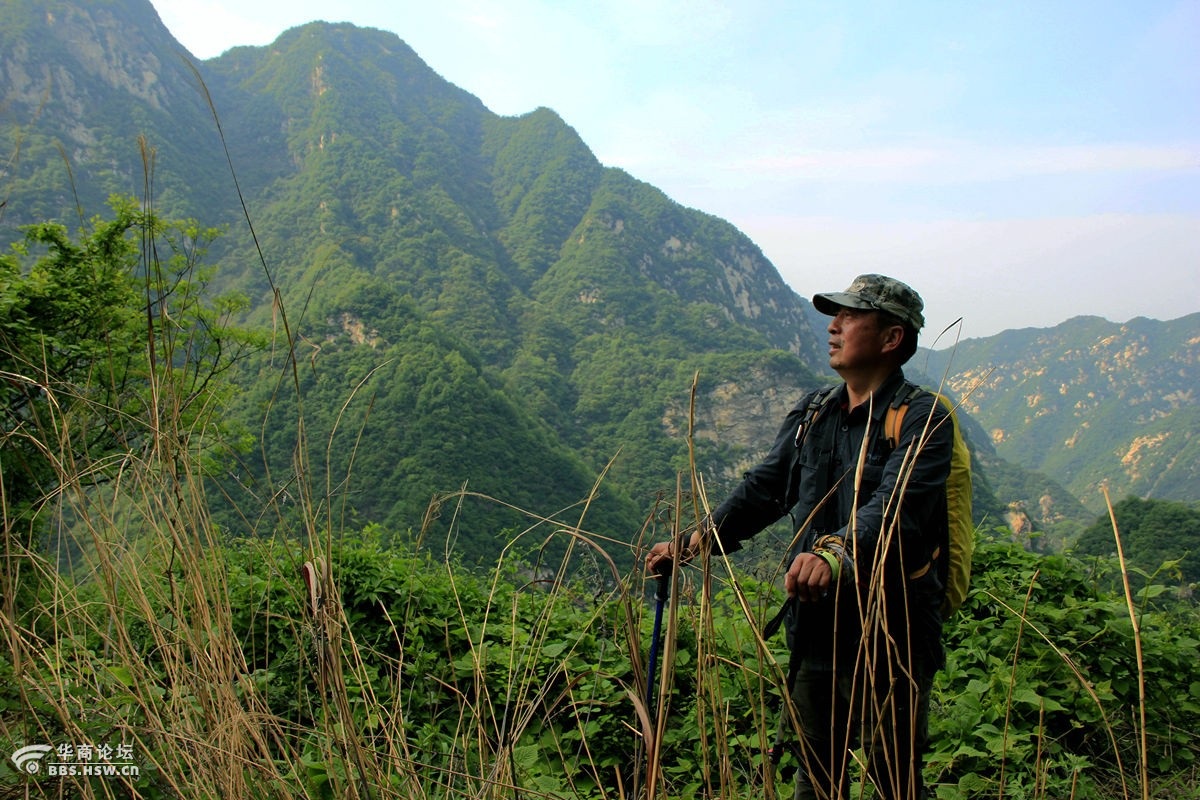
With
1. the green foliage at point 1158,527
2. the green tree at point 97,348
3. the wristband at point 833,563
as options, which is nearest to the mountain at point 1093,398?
the green foliage at point 1158,527

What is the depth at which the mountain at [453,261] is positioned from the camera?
49125mm

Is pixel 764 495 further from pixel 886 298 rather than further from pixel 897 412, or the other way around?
pixel 886 298

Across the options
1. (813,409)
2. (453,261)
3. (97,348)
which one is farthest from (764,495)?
(453,261)

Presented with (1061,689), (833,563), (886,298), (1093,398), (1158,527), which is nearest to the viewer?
(833,563)

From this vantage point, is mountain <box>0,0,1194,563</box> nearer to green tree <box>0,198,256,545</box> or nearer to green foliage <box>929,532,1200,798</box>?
green tree <box>0,198,256,545</box>

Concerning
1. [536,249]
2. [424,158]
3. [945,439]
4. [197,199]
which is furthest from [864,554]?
[424,158]

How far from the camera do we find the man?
5.19 feet

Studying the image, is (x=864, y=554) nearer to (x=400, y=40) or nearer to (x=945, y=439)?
(x=945, y=439)

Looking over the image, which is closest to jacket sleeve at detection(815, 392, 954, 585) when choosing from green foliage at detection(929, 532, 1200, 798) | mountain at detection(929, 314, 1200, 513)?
green foliage at detection(929, 532, 1200, 798)

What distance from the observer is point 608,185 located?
14325cm

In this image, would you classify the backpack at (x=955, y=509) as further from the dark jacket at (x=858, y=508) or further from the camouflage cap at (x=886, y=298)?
the camouflage cap at (x=886, y=298)

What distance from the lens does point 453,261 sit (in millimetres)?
99000

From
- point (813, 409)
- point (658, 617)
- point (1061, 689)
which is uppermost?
point (813, 409)

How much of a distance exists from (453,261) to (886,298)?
101 meters
